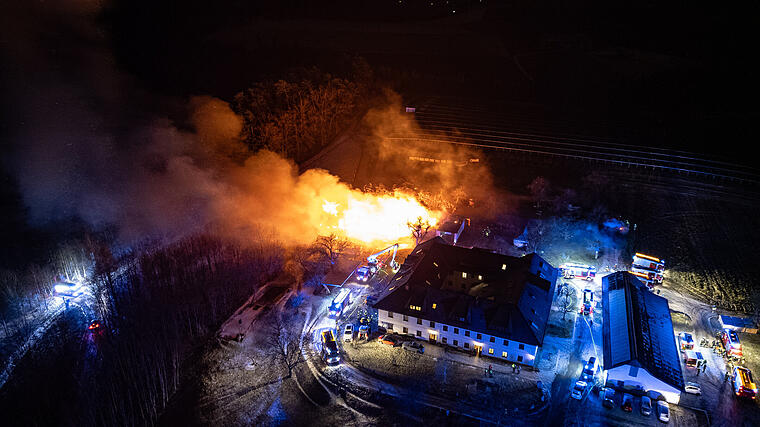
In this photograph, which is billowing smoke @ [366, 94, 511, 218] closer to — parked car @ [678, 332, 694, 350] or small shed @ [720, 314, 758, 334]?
parked car @ [678, 332, 694, 350]

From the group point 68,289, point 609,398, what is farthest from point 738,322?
point 68,289

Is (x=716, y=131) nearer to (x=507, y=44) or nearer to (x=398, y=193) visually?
(x=507, y=44)

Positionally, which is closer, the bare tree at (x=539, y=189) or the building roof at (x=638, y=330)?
the building roof at (x=638, y=330)

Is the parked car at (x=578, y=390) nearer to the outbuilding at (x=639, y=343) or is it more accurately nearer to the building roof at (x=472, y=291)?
the outbuilding at (x=639, y=343)

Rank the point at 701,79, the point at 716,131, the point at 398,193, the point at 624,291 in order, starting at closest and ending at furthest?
the point at 624,291 → the point at 398,193 → the point at 716,131 → the point at 701,79

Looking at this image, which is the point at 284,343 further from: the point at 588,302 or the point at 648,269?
the point at 648,269

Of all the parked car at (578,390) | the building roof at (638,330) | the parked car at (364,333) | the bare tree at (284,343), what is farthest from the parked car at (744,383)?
the bare tree at (284,343)

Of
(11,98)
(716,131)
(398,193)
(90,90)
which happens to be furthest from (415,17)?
(11,98)
